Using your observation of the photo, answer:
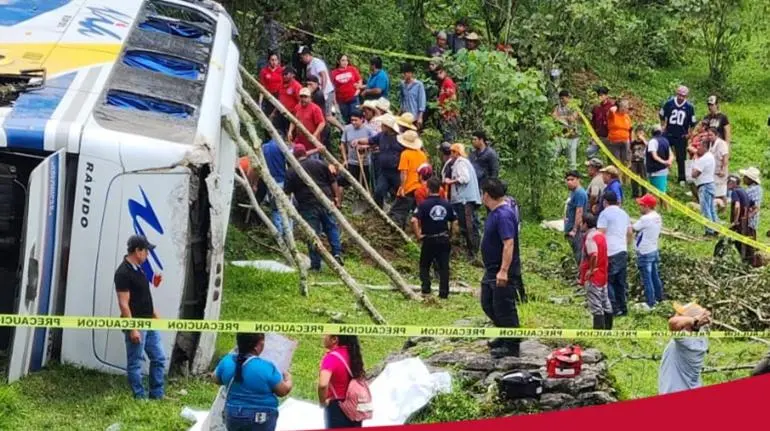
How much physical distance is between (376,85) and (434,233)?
524cm

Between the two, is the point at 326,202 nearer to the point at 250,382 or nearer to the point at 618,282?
the point at 618,282

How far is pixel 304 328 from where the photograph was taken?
9609mm

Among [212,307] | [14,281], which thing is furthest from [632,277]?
[14,281]

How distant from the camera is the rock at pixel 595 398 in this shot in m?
10.5

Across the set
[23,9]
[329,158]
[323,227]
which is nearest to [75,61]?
[23,9]

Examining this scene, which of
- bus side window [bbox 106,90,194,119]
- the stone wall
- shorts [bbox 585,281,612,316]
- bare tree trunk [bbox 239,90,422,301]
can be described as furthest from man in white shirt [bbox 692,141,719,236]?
bus side window [bbox 106,90,194,119]

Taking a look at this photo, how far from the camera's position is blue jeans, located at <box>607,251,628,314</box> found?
1401cm

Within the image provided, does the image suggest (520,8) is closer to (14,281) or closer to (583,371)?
(583,371)

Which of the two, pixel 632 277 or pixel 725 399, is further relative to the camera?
pixel 632 277

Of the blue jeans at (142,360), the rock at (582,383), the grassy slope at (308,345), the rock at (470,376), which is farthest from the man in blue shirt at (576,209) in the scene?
the blue jeans at (142,360)

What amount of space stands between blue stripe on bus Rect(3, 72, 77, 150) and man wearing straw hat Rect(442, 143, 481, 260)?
6.38m

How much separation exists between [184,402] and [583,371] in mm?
3264

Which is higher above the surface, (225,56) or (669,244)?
(225,56)

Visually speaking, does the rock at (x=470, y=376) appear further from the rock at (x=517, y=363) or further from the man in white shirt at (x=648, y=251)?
the man in white shirt at (x=648, y=251)
